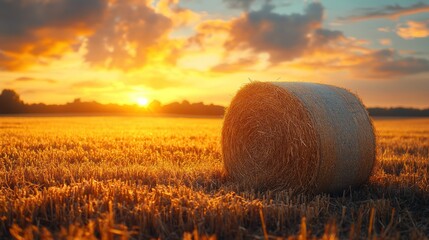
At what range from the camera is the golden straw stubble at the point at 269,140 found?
704 cm

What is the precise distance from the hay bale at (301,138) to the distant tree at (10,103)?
207 ft

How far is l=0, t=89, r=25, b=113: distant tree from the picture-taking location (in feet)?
210

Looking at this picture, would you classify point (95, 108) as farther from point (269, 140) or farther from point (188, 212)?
point (188, 212)

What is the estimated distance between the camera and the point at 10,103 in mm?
65125

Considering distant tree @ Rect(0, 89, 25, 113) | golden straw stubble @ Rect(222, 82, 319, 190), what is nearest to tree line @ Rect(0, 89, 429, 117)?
distant tree @ Rect(0, 89, 25, 113)

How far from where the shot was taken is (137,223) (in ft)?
15.6

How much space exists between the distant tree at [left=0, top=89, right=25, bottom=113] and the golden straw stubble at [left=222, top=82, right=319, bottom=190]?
62622mm

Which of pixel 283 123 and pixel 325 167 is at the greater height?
pixel 283 123

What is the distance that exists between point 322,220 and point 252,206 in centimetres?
85

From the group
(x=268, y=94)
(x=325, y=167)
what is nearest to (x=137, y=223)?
(x=325, y=167)

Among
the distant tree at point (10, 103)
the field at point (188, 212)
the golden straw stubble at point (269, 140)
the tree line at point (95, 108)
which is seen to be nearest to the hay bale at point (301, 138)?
the golden straw stubble at point (269, 140)

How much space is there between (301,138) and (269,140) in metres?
0.83

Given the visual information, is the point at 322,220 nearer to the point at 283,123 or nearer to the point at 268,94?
the point at 283,123

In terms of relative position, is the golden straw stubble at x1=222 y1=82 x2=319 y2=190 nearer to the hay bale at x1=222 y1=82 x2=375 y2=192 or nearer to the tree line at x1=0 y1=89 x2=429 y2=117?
the hay bale at x1=222 y1=82 x2=375 y2=192
